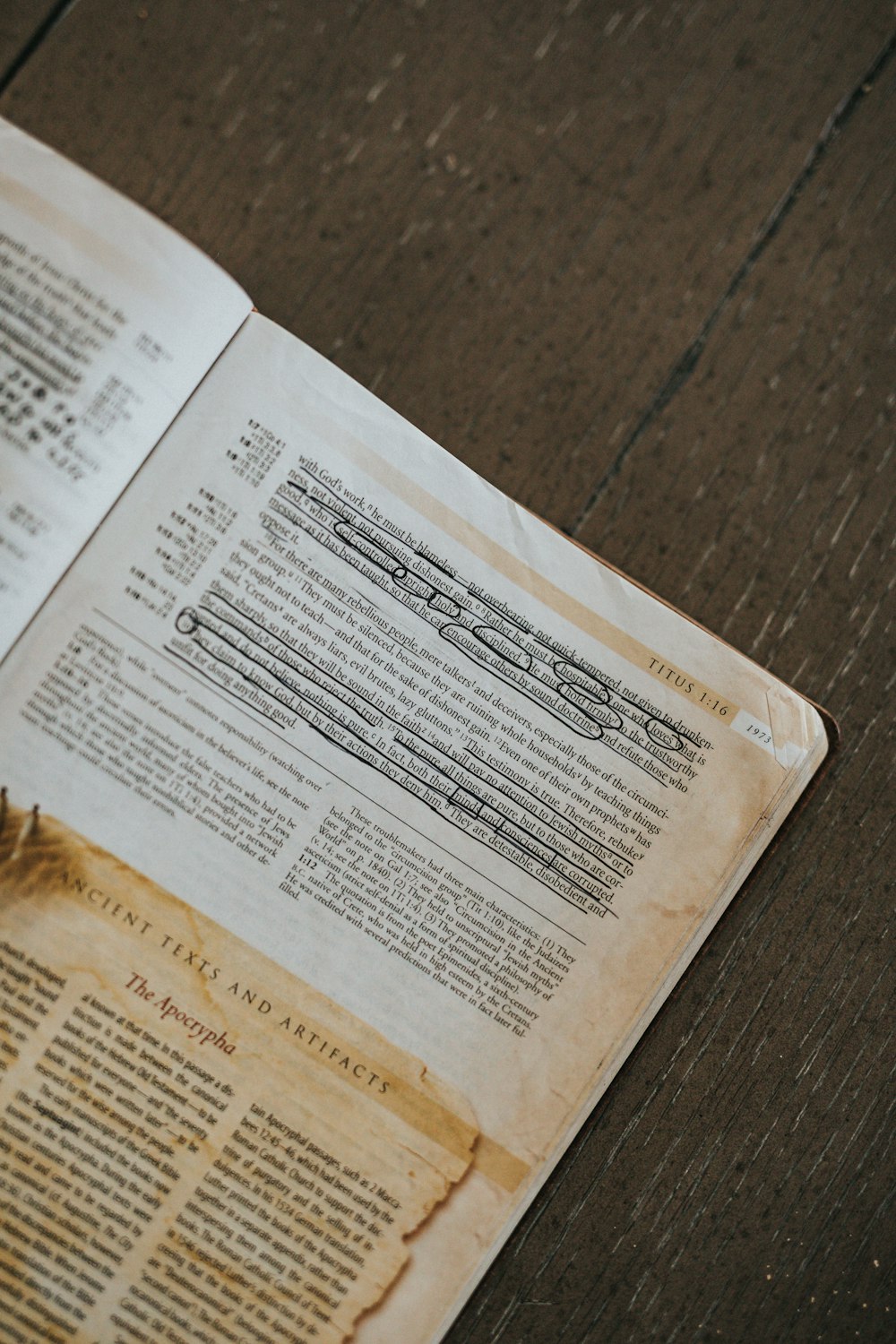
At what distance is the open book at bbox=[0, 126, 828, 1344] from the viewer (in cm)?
33

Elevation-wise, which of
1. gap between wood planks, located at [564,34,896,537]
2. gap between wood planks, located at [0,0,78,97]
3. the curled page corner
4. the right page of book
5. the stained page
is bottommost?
the stained page

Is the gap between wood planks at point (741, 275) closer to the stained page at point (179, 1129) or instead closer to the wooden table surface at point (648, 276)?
the wooden table surface at point (648, 276)

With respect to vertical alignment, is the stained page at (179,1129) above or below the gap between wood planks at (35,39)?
below

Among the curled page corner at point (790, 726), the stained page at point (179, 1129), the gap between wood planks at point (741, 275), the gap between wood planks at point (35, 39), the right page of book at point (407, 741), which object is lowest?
the stained page at point (179, 1129)

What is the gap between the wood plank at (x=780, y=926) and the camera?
0.34m

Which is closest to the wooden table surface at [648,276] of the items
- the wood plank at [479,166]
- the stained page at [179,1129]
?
the wood plank at [479,166]

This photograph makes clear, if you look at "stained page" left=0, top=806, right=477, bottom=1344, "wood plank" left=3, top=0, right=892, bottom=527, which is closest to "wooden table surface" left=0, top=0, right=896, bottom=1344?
"wood plank" left=3, top=0, right=892, bottom=527

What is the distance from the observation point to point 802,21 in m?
0.38

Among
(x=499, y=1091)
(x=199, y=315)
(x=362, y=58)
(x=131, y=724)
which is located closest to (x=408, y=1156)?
(x=499, y=1091)

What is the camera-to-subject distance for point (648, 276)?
0.37 m

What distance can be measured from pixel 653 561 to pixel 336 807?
0.56 feet

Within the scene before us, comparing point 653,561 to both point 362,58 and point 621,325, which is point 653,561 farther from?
point 362,58

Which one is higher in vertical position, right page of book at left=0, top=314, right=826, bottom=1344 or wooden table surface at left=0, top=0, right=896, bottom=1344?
wooden table surface at left=0, top=0, right=896, bottom=1344

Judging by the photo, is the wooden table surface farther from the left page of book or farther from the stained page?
the stained page
